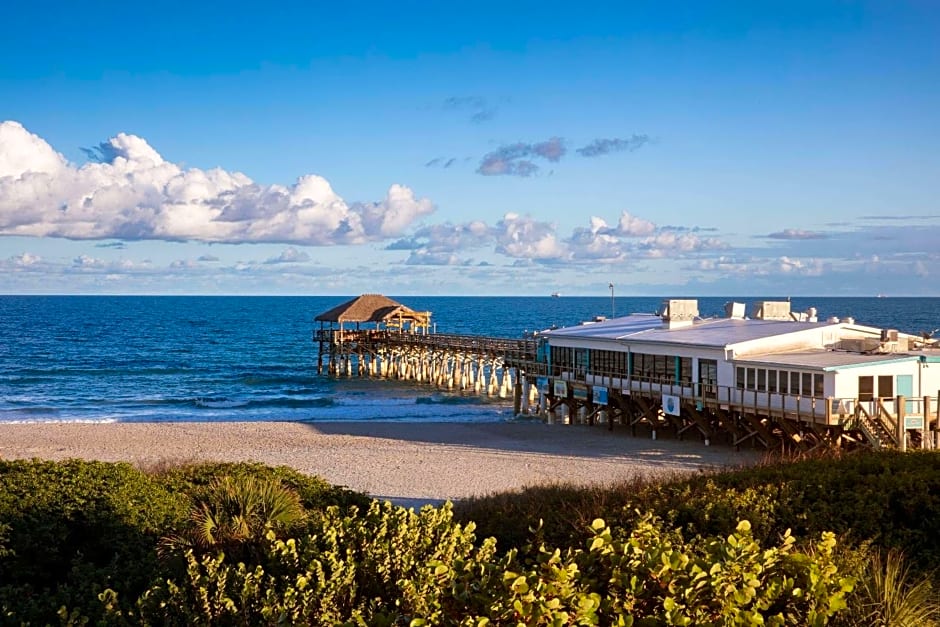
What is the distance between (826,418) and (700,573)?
20588 mm

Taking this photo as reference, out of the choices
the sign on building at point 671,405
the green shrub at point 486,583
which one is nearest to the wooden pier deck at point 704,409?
the sign on building at point 671,405

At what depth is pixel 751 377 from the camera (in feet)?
92.1

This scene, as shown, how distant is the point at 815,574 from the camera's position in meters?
6.70

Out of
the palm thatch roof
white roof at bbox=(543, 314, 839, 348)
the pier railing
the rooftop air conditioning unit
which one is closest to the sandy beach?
white roof at bbox=(543, 314, 839, 348)

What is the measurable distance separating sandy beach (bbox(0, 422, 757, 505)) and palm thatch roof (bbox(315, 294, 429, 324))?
20242 mm

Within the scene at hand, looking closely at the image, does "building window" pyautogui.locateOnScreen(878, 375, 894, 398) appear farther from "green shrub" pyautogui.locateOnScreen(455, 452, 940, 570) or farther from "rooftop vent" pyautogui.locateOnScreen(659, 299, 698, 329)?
"green shrub" pyautogui.locateOnScreen(455, 452, 940, 570)

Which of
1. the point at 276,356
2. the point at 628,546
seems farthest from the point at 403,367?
the point at 628,546

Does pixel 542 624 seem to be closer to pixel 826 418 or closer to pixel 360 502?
pixel 360 502

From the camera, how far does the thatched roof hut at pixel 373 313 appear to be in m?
60.0

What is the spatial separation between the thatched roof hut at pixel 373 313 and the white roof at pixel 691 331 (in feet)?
76.0

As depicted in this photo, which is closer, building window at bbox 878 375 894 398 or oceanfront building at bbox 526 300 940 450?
oceanfront building at bbox 526 300 940 450

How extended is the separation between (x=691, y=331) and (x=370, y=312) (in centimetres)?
3187

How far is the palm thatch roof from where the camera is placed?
59.9 meters

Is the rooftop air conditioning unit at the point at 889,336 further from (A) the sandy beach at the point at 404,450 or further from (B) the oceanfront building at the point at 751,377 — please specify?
(A) the sandy beach at the point at 404,450
